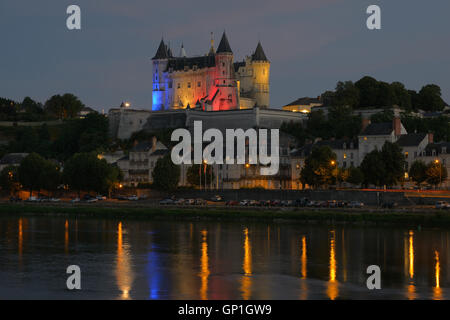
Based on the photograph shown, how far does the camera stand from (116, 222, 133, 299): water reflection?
29.4m

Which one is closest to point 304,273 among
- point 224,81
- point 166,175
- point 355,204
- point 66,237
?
point 66,237

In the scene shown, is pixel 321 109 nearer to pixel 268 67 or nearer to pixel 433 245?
pixel 268 67

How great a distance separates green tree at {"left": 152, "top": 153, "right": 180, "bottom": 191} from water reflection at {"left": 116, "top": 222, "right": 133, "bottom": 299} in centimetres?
2898

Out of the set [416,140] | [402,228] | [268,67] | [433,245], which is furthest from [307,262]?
[268,67]

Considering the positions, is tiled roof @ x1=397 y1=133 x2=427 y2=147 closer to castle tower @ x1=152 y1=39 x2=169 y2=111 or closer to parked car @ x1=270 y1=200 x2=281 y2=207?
parked car @ x1=270 y1=200 x2=281 y2=207

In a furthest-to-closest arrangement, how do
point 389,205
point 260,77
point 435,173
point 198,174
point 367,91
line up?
point 260,77, point 367,91, point 198,174, point 435,173, point 389,205

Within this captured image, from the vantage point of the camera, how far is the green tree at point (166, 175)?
73.9 m

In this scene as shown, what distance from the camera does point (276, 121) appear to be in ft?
336

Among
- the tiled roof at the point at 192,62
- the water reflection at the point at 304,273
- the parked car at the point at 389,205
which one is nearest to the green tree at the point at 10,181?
the parked car at the point at 389,205

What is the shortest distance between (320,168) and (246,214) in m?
12.4

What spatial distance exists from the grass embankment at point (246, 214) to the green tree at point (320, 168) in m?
10.0

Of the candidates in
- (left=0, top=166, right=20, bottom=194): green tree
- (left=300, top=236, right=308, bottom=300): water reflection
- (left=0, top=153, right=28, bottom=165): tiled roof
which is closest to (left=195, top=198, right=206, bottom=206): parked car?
(left=0, top=166, right=20, bottom=194): green tree

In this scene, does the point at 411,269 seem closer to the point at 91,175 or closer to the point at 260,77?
the point at 91,175

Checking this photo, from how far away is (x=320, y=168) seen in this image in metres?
68.3
